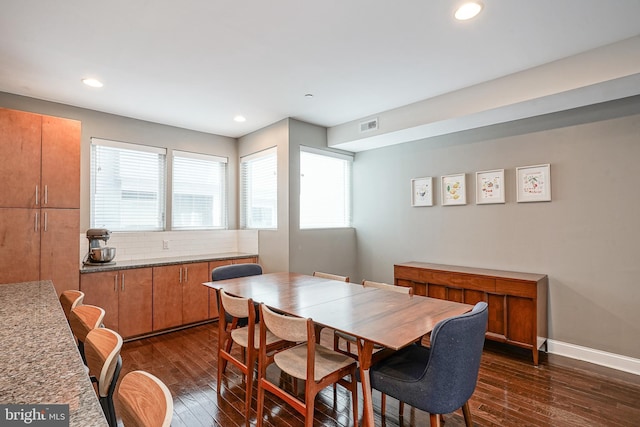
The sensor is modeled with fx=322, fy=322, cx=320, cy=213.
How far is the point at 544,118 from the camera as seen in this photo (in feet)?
11.0

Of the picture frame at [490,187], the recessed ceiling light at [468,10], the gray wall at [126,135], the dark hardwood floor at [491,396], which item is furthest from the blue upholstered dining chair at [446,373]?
the gray wall at [126,135]

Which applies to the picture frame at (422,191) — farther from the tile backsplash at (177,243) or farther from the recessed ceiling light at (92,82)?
the recessed ceiling light at (92,82)

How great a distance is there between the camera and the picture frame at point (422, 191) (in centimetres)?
423

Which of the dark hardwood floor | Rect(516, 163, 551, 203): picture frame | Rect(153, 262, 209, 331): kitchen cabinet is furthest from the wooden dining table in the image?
Rect(516, 163, 551, 203): picture frame

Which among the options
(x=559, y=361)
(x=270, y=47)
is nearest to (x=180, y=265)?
(x=270, y=47)

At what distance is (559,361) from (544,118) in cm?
242

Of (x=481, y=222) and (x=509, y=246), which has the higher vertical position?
(x=481, y=222)

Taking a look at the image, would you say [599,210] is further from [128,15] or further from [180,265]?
[180,265]

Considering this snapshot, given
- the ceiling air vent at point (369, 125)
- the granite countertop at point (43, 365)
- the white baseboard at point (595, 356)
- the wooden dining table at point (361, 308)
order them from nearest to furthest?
the granite countertop at point (43, 365) < the wooden dining table at point (361, 308) < the white baseboard at point (595, 356) < the ceiling air vent at point (369, 125)

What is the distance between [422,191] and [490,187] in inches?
33.3

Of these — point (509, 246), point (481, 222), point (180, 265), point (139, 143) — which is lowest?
point (180, 265)

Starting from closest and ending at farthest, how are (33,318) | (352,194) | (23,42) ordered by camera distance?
(33,318)
(23,42)
(352,194)

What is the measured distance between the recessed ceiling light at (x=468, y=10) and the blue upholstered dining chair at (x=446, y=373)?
6.03 ft

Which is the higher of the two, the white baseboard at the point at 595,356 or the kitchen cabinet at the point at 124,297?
the kitchen cabinet at the point at 124,297
